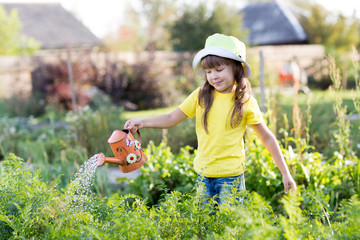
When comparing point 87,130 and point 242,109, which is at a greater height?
point 242,109

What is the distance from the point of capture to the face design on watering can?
89.3 inches

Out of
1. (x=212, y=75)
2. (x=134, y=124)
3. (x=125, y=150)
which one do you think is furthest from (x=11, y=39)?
(x=212, y=75)

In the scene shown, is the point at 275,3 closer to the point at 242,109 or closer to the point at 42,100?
the point at 42,100

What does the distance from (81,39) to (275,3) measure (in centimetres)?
1296

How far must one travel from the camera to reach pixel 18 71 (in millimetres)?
10070

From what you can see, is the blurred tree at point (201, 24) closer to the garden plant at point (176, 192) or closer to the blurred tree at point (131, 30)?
the garden plant at point (176, 192)

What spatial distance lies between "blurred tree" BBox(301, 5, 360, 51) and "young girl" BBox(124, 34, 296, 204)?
15851mm

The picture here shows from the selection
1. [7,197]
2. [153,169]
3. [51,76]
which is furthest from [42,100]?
[7,197]

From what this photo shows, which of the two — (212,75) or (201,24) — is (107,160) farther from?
(201,24)

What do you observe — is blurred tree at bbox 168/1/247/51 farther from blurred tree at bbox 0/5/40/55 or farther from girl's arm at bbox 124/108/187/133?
girl's arm at bbox 124/108/187/133

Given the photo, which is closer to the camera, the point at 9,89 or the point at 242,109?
the point at 242,109

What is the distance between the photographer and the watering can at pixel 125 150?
89.6 inches

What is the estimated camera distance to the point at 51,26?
25.6 m

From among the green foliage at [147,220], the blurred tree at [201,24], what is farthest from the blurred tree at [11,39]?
the green foliage at [147,220]
